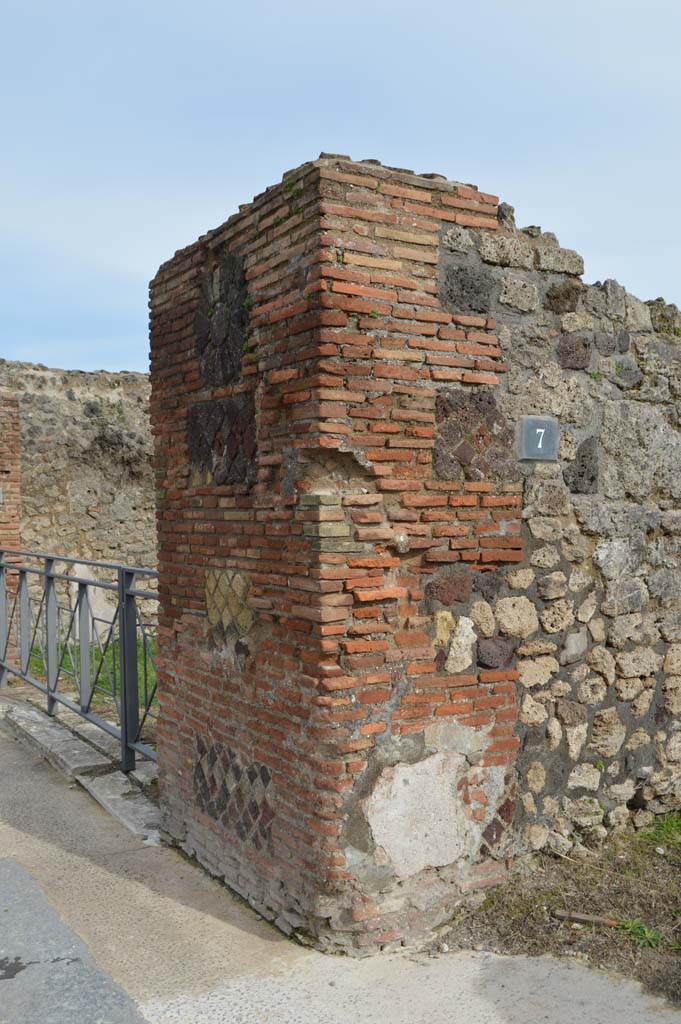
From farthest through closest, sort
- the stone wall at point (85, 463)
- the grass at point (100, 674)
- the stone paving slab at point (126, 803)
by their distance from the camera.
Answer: the stone wall at point (85, 463) < the grass at point (100, 674) < the stone paving slab at point (126, 803)

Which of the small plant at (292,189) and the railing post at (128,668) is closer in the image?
the small plant at (292,189)

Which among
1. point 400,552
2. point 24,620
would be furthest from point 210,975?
point 24,620

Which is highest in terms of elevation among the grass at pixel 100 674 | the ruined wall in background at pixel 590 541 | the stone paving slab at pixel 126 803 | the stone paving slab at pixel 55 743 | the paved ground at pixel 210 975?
the ruined wall in background at pixel 590 541

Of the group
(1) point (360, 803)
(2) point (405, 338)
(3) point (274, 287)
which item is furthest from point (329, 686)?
(3) point (274, 287)

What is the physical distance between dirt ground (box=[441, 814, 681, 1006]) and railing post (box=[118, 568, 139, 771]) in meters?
2.56

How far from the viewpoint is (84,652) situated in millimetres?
6141

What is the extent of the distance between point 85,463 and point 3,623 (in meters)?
2.96

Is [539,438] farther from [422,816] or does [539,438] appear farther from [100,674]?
[100,674]

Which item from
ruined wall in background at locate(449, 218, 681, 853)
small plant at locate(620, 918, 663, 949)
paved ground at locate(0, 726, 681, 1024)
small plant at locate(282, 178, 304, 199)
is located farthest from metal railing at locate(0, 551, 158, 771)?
small plant at locate(620, 918, 663, 949)

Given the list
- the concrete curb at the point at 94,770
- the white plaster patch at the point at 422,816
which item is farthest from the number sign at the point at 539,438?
the concrete curb at the point at 94,770

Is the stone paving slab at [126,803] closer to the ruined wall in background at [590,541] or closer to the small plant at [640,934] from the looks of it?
the ruined wall in background at [590,541]

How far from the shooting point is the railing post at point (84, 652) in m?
6.14

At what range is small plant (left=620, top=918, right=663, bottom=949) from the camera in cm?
330

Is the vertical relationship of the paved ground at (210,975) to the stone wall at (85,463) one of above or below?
below
